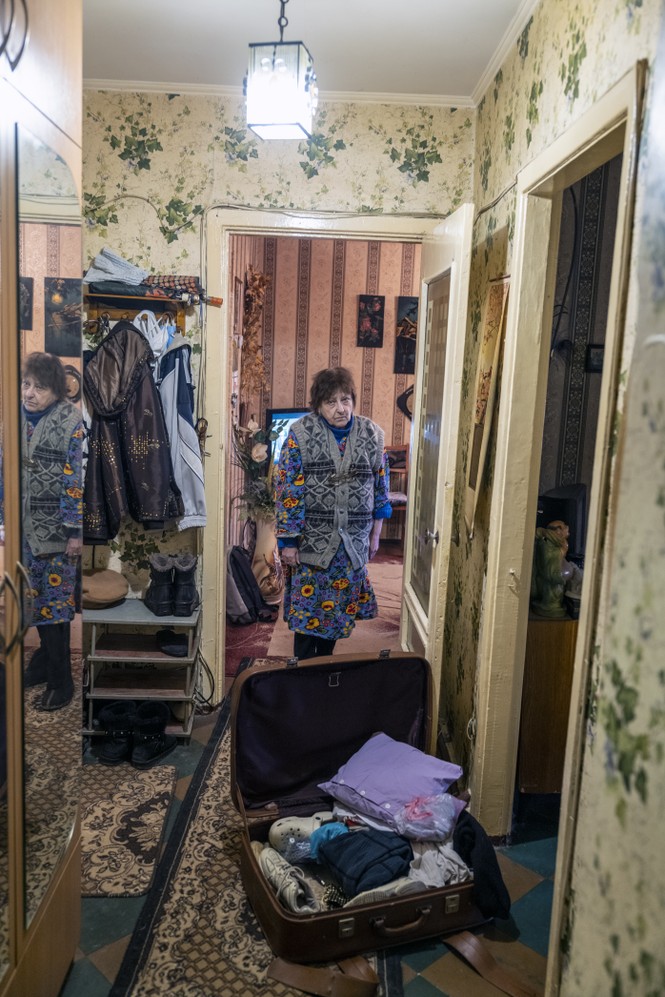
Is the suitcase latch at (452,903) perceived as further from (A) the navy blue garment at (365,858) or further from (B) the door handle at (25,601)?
(B) the door handle at (25,601)

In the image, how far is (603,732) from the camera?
1465mm

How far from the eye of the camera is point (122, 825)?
106 inches

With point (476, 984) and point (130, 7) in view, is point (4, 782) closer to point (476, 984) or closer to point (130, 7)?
point (476, 984)

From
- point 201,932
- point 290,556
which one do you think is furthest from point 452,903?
point 290,556

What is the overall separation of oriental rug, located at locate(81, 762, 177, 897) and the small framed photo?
2260 mm

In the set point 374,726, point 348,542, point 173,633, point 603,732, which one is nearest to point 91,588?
point 173,633

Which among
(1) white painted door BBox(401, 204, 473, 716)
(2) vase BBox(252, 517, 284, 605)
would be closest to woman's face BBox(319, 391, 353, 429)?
(1) white painted door BBox(401, 204, 473, 716)

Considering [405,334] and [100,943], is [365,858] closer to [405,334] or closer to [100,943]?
[100,943]

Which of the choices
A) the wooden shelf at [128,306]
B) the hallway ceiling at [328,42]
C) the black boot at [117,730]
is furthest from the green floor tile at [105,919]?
the hallway ceiling at [328,42]

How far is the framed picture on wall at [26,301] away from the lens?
154cm

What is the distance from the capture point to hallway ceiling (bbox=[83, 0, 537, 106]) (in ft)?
8.34

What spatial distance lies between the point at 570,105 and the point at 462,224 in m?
0.61

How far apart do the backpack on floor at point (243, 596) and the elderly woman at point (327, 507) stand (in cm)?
161

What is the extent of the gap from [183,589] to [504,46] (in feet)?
7.68
